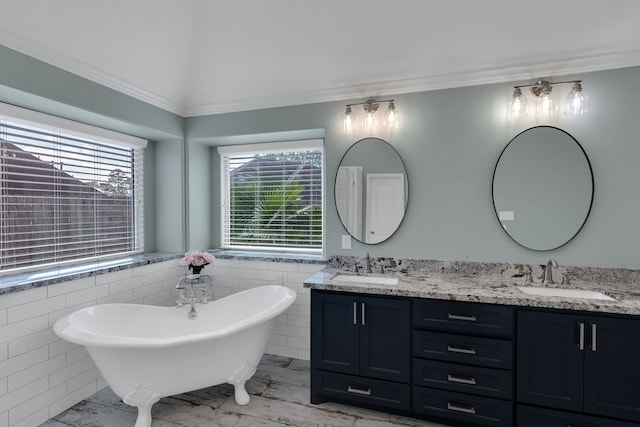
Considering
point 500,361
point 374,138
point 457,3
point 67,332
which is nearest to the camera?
point 67,332

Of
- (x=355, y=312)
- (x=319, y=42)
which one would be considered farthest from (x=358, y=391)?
(x=319, y=42)

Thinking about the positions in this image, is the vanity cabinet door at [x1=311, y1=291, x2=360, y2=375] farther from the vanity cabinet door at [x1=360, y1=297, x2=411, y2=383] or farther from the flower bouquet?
the flower bouquet

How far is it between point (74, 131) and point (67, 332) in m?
1.64

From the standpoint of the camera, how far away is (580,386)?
1.75 m

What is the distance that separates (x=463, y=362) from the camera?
193 centimetres

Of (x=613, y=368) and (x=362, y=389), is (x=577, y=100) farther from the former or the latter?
(x=362, y=389)

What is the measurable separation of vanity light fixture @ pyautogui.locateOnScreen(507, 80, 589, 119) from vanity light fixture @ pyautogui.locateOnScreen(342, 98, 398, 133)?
851 millimetres

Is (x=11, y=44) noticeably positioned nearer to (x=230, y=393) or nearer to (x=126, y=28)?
(x=126, y=28)

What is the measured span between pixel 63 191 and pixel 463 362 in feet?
10.6

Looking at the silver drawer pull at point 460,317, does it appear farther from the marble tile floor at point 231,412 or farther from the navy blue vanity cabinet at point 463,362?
the marble tile floor at point 231,412

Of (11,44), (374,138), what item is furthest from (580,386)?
(11,44)

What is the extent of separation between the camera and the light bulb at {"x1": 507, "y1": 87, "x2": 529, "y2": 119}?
2.27 meters

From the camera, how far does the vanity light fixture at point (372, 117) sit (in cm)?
257

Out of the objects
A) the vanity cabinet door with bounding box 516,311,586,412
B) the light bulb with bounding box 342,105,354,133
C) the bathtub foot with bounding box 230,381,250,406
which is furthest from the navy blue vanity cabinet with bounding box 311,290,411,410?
the light bulb with bounding box 342,105,354,133
